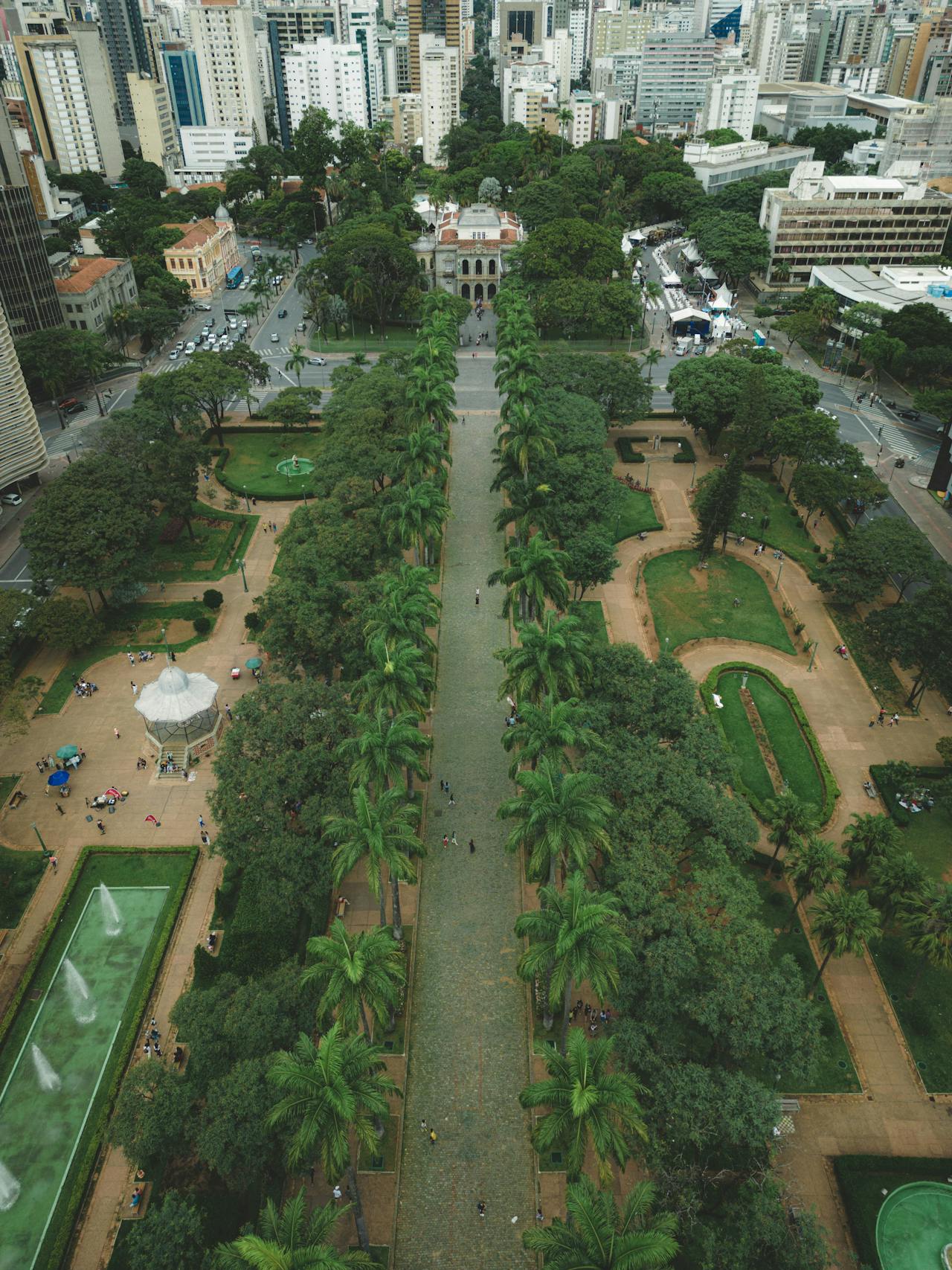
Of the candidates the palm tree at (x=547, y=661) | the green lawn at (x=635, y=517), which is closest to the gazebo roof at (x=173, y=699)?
the palm tree at (x=547, y=661)

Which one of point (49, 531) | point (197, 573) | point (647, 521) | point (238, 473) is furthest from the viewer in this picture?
point (238, 473)

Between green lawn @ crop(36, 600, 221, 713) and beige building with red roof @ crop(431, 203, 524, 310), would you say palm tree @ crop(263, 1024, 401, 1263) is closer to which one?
green lawn @ crop(36, 600, 221, 713)

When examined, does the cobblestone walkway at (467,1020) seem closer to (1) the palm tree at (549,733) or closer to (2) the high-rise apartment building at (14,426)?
(1) the palm tree at (549,733)

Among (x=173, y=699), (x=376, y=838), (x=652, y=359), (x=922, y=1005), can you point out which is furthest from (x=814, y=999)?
(x=652, y=359)

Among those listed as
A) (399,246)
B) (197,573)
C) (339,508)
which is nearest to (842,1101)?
(339,508)

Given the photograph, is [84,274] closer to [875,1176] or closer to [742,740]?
[742,740]

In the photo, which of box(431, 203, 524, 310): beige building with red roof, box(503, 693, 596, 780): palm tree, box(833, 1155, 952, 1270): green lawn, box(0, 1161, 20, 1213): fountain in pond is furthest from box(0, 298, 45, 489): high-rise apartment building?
box(833, 1155, 952, 1270): green lawn

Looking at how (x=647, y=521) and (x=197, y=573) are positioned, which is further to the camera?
(x=647, y=521)

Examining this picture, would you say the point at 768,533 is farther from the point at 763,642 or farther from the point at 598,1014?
the point at 598,1014
